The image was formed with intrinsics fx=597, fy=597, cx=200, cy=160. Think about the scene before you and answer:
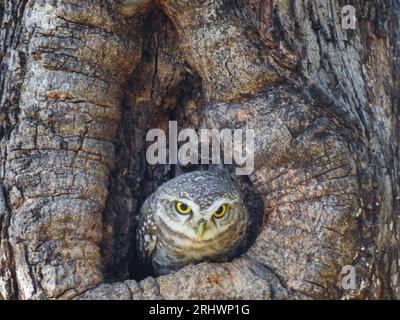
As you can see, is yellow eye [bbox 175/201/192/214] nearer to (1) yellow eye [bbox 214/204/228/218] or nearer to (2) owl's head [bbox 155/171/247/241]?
(2) owl's head [bbox 155/171/247/241]

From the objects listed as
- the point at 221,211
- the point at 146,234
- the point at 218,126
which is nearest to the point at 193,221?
the point at 221,211

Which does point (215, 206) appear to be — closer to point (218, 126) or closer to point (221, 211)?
point (221, 211)

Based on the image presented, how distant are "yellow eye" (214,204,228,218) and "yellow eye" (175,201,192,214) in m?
0.15

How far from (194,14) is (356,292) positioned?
1.72 m

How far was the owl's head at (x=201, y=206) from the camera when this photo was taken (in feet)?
11.2

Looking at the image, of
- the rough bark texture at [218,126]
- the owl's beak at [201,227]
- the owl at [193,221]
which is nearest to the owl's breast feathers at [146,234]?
the owl at [193,221]

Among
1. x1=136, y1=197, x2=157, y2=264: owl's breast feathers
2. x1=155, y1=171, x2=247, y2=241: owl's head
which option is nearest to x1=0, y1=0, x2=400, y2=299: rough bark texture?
x1=136, y1=197, x2=157, y2=264: owl's breast feathers

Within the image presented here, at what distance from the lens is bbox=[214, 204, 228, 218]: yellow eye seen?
3445 millimetres

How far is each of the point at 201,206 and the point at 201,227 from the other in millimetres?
122

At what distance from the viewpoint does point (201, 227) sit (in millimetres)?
3412

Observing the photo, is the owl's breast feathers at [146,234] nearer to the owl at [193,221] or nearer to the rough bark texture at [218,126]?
the owl at [193,221]
